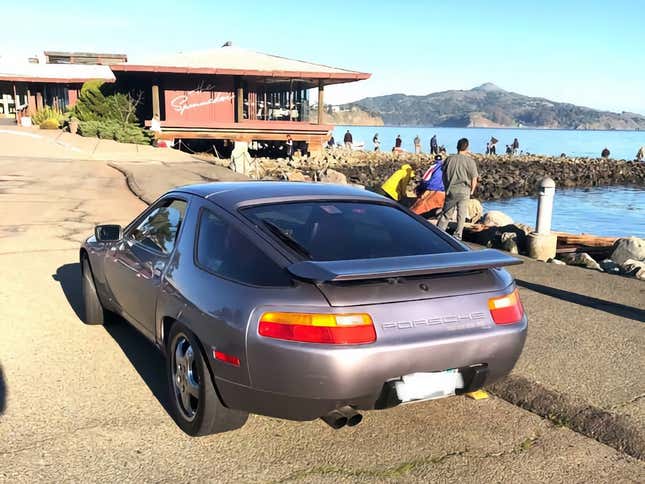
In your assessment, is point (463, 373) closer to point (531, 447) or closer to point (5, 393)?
point (531, 447)

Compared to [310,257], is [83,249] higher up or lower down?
lower down

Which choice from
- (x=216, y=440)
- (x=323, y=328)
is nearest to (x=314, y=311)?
(x=323, y=328)

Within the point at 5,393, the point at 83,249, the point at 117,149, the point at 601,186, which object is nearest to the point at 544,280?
the point at 83,249

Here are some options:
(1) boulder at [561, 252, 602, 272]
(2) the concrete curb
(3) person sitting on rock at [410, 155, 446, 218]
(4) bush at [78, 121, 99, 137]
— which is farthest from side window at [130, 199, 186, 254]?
(4) bush at [78, 121, 99, 137]

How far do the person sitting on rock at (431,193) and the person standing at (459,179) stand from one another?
867mm

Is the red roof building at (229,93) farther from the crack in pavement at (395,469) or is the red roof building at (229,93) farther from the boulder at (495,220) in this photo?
the crack in pavement at (395,469)

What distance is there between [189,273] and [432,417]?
172 cm

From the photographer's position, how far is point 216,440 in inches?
132

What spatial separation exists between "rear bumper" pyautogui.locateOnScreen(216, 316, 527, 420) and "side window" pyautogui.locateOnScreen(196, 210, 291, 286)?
0.37m

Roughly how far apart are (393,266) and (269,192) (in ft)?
4.05

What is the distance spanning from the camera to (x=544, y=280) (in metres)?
7.06

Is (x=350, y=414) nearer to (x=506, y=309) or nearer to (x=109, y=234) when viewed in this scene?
(x=506, y=309)

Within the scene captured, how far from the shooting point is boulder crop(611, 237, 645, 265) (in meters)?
8.99

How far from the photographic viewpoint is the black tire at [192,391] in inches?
125
